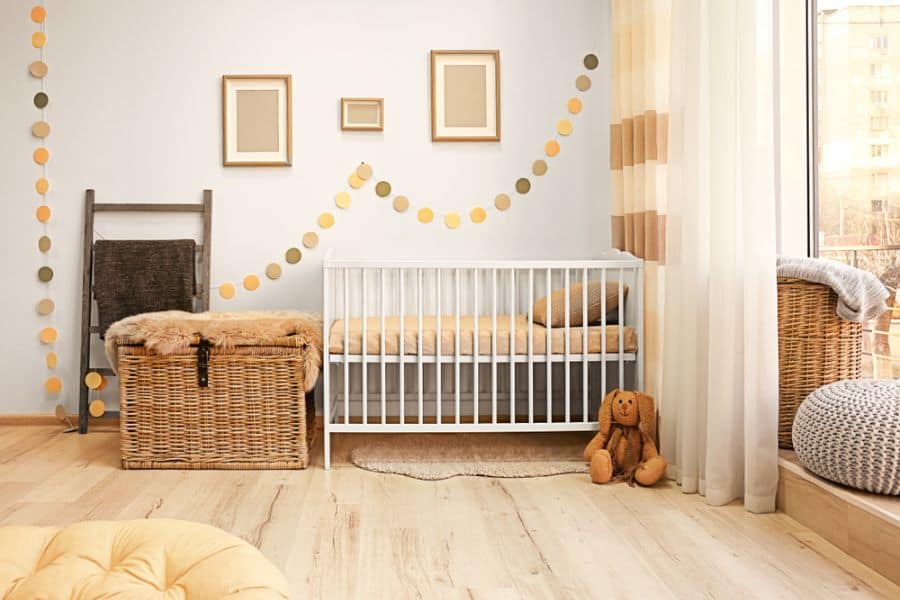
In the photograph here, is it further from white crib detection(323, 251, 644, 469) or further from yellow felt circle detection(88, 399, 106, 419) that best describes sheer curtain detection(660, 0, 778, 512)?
yellow felt circle detection(88, 399, 106, 419)

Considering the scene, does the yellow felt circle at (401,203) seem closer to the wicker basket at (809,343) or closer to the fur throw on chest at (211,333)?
the fur throw on chest at (211,333)

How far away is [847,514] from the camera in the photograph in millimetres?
1959

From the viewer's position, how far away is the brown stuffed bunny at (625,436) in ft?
8.87

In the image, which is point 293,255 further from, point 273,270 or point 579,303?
point 579,303

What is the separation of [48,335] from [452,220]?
6.22 ft

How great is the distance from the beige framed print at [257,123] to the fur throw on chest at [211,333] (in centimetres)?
94

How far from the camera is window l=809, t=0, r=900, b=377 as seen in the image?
2584 millimetres

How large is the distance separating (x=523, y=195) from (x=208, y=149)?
1434 mm

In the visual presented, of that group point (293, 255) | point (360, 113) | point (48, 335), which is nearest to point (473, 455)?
point (293, 255)

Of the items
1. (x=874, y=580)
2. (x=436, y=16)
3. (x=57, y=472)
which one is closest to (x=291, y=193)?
(x=436, y=16)

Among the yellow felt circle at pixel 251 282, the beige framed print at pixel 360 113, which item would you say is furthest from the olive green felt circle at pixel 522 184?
the yellow felt circle at pixel 251 282

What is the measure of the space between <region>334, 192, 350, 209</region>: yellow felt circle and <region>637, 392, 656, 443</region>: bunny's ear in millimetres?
1574

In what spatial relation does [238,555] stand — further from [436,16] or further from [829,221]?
[436,16]

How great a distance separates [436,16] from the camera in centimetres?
360
